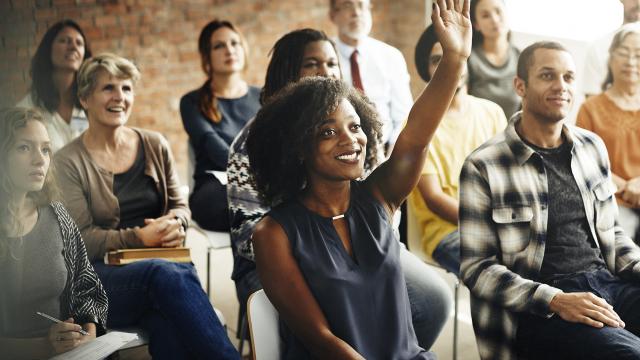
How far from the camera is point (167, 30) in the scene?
261 centimetres

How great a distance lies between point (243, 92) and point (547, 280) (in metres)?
1.18

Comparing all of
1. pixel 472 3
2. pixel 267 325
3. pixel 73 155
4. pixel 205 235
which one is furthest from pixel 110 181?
pixel 472 3

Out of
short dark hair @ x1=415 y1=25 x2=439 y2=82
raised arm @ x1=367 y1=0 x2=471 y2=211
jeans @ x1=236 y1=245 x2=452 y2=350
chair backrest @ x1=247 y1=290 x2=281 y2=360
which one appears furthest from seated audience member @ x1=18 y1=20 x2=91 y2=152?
short dark hair @ x1=415 y1=25 x2=439 y2=82

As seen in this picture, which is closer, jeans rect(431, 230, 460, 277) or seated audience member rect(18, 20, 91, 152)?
seated audience member rect(18, 20, 91, 152)

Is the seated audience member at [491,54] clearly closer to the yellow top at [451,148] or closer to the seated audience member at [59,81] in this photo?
the yellow top at [451,148]

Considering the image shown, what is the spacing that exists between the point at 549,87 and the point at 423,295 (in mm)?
681

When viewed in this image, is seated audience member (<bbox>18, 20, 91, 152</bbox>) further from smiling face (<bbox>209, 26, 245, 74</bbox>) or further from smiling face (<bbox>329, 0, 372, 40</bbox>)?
smiling face (<bbox>329, 0, 372, 40</bbox>)

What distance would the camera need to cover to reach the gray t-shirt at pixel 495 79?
2.18m

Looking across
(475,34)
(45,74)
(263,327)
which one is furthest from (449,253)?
(45,74)

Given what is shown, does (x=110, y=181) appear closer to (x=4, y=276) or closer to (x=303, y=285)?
(x=4, y=276)

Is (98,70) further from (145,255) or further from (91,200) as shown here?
(145,255)

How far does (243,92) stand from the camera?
2.53 m

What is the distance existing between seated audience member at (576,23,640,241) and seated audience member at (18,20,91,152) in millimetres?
1517

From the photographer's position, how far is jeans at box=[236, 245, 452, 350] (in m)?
2.00
